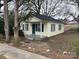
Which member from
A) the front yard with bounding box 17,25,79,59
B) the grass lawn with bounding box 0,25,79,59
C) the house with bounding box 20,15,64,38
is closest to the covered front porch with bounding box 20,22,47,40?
the house with bounding box 20,15,64,38

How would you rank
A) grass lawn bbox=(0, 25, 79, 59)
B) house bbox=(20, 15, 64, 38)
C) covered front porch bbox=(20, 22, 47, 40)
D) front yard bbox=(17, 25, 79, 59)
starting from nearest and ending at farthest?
1. grass lawn bbox=(0, 25, 79, 59)
2. front yard bbox=(17, 25, 79, 59)
3. covered front porch bbox=(20, 22, 47, 40)
4. house bbox=(20, 15, 64, 38)

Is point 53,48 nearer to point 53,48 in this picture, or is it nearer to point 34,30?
point 53,48

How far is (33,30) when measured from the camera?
31641 millimetres

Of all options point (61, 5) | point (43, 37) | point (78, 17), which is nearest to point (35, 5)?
point (61, 5)

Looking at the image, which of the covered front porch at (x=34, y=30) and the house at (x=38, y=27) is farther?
the house at (x=38, y=27)

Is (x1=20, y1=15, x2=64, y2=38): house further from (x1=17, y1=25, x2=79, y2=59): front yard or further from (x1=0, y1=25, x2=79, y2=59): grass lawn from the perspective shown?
(x1=17, y1=25, x2=79, y2=59): front yard

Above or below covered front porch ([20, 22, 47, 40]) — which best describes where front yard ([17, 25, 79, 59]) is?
above

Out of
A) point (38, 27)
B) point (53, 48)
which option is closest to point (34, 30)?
point (38, 27)

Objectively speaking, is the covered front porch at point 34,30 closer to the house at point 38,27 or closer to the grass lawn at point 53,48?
the house at point 38,27

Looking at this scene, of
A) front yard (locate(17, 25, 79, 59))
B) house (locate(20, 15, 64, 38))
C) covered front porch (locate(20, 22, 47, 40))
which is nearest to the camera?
front yard (locate(17, 25, 79, 59))

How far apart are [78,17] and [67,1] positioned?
13.5 feet

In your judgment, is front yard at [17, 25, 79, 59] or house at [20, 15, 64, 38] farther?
house at [20, 15, 64, 38]

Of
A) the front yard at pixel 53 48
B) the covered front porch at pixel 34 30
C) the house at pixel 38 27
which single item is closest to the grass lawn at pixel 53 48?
the front yard at pixel 53 48

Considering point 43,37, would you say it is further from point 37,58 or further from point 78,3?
point 37,58
